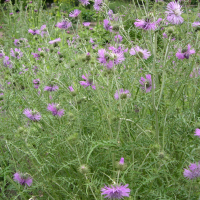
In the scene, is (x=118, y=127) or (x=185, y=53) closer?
(x=118, y=127)

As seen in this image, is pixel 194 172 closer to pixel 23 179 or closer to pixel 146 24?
pixel 146 24

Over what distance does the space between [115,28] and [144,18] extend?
0.19 meters

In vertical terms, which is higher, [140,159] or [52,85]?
[52,85]

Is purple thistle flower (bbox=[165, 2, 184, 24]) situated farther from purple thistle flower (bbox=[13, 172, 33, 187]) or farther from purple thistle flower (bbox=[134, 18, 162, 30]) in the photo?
purple thistle flower (bbox=[13, 172, 33, 187])

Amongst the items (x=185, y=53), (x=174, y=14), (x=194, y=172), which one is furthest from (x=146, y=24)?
(x=194, y=172)

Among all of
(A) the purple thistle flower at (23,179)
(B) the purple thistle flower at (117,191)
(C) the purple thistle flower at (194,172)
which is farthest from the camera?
(A) the purple thistle flower at (23,179)

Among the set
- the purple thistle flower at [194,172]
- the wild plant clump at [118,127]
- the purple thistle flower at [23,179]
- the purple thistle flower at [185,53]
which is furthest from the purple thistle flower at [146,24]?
the purple thistle flower at [23,179]

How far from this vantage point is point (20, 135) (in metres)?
1.02

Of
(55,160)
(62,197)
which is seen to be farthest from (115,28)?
(62,197)

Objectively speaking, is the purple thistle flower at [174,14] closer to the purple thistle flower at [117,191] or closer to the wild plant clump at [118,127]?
the wild plant clump at [118,127]

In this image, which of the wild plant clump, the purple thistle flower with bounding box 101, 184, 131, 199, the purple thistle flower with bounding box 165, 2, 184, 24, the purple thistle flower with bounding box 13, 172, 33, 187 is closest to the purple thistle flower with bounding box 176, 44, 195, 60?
the wild plant clump

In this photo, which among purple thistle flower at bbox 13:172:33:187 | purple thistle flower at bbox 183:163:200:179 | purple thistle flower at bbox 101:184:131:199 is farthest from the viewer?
purple thistle flower at bbox 13:172:33:187

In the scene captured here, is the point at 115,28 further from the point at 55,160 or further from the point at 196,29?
the point at 55,160

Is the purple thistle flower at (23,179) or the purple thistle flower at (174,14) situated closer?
the purple thistle flower at (174,14)
